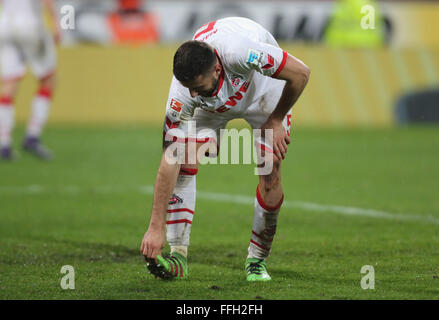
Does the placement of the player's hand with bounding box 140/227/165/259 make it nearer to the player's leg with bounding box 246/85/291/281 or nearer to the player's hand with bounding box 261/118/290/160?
the player's leg with bounding box 246/85/291/281

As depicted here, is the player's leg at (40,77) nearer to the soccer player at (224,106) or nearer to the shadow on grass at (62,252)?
the shadow on grass at (62,252)

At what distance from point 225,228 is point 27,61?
236 inches

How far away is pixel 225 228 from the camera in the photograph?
23.0 feet

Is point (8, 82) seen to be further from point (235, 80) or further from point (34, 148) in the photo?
point (235, 80)

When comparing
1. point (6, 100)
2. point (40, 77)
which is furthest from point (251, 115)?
point (6, 100)

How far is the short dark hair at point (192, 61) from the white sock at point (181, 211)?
93 cm

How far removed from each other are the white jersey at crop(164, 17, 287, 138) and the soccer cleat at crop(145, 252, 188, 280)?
31.0 inches

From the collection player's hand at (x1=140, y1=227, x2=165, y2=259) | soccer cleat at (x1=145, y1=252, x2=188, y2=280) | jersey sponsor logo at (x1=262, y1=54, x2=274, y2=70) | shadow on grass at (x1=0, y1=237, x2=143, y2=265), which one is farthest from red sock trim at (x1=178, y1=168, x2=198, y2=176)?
jersey sponsor logo at (x1=262, y1=54, x2=274, y2=70)

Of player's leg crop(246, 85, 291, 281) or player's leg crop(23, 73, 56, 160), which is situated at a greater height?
player's leg crop(23, 73, 56, 160)

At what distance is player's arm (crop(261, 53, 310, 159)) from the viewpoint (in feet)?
15.6

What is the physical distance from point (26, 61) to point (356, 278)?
810 centimetres
